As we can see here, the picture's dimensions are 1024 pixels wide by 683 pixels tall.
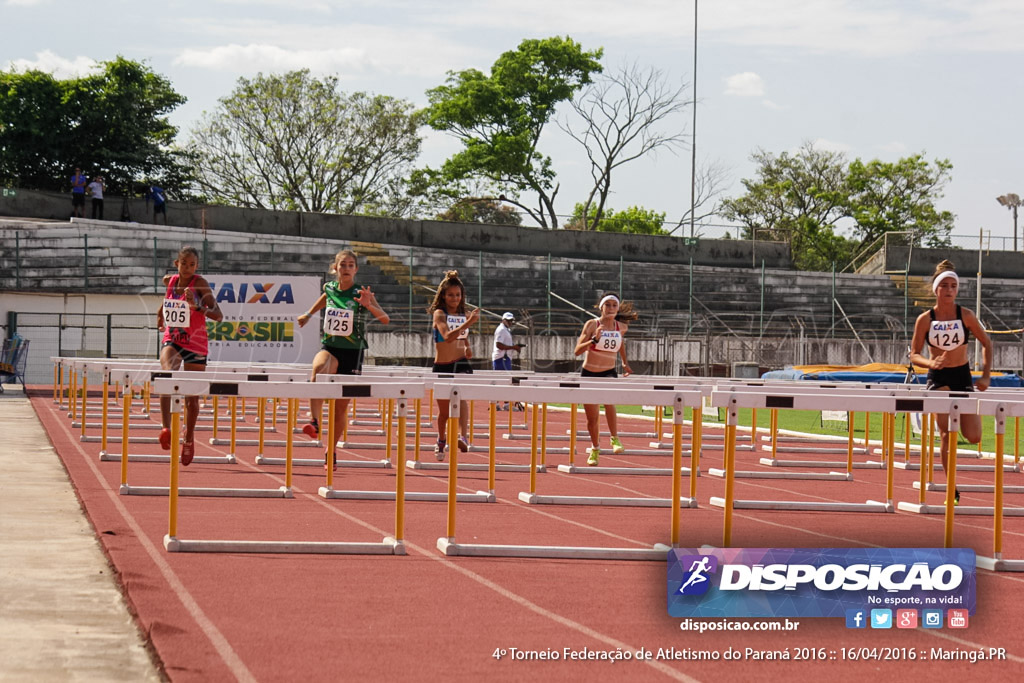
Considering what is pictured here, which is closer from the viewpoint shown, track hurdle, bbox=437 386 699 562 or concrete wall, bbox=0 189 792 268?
track hurdle, bbox=437 386 699 562

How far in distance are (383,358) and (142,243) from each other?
958 centimetres

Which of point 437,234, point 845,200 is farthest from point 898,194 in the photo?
point 437,234

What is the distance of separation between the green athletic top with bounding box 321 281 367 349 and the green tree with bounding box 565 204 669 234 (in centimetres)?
4576

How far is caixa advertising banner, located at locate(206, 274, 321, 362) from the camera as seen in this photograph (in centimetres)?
2655

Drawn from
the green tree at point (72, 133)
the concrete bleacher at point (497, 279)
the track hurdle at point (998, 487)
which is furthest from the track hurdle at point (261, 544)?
the green tree at point (72, 133)

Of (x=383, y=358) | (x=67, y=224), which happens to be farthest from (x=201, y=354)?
(x=67, y=224)

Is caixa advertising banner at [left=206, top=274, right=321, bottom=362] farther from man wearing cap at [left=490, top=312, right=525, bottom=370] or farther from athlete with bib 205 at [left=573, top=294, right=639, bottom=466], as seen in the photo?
athlete with bib 205 at [left=573, top=294, right=639, bottom=466]

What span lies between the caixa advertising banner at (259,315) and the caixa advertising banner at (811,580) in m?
21.7

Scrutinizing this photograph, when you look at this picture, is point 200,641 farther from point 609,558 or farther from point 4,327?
point 4,327

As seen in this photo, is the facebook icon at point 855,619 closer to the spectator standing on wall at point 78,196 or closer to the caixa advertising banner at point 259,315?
the caixa advertising banner at point 259,315

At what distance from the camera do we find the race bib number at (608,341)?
1385cm

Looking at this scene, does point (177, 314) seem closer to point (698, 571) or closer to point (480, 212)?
point (698, 571)

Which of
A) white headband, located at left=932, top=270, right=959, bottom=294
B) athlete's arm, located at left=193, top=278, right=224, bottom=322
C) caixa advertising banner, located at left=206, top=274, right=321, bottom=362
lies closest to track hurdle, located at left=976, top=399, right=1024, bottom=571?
white headband, located at left=932, top=270, right=959, bottom=294

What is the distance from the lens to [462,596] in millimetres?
6152
